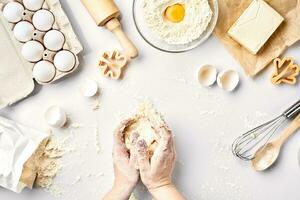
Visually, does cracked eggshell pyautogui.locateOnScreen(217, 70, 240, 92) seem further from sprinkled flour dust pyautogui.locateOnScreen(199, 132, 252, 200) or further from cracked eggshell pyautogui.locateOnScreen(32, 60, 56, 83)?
cracked eggshell pyautogui.locateOnScreen(32, 60, 56, 83)

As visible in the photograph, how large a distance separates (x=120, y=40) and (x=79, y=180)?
15.9 inches

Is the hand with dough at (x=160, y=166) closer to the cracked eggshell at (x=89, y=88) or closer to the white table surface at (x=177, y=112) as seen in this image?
the white table surface at (x=177, y=112)

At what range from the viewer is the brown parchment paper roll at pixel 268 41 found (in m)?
1.45

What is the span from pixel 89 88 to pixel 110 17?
203 millimetres

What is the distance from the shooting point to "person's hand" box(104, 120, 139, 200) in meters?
1.38

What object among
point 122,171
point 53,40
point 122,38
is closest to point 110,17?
point 122,38

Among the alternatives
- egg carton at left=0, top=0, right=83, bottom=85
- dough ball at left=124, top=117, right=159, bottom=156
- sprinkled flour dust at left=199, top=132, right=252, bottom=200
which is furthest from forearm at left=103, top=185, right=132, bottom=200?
egg carton at left=0, top=0, right=83, bottom=85

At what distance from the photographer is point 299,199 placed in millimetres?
1490

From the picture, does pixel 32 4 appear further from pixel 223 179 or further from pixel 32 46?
pixel 223 179

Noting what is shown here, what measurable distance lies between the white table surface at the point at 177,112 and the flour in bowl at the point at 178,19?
6 centimetres

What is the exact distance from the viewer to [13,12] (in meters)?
1.42

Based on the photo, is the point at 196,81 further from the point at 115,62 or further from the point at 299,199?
the point at 299,199

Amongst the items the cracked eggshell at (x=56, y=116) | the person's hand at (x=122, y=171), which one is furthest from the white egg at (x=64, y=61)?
the person's hand at (x=122, y=171)

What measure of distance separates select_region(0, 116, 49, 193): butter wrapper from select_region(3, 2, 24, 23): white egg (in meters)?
0.27
